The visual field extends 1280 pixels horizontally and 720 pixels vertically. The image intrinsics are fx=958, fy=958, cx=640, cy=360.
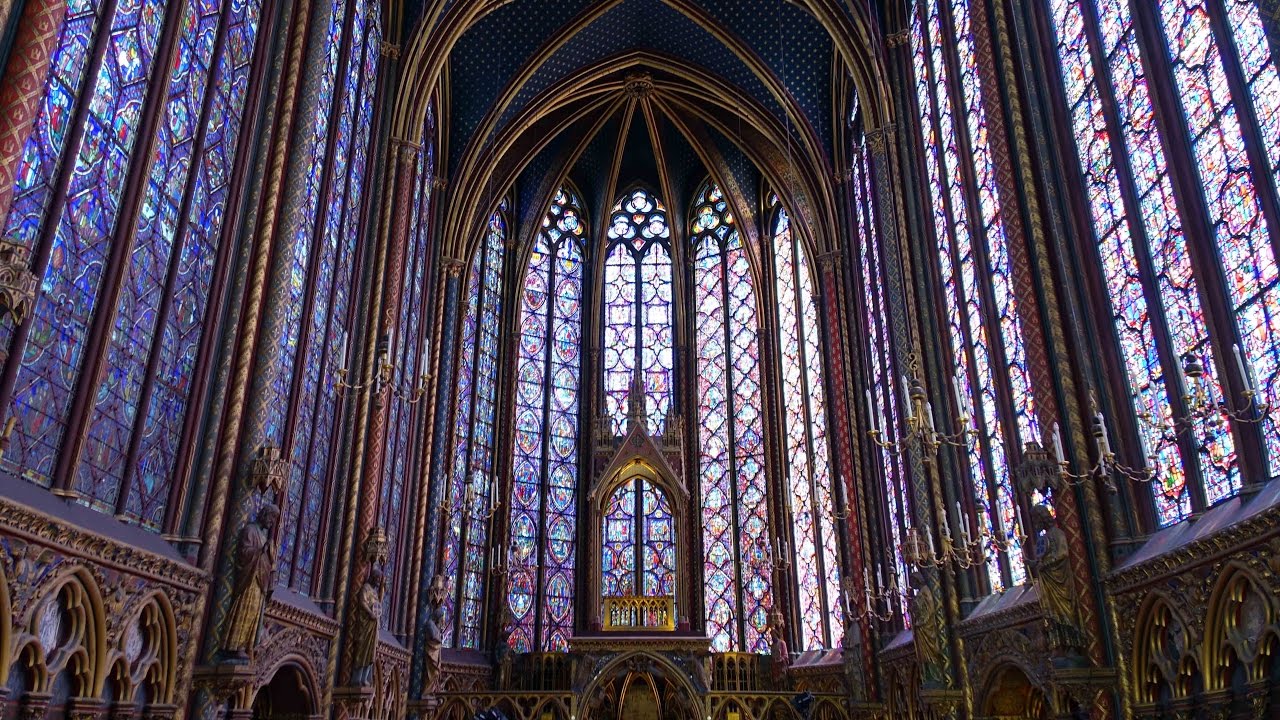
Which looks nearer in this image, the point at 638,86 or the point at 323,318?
the point at 323,318

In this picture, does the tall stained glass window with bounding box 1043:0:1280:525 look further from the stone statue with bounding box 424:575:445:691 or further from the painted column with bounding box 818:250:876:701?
the stone statue with bounding box 424:575:445:691

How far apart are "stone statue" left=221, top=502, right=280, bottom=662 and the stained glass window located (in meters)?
14.6

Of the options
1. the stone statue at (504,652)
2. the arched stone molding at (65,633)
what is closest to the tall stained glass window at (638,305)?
the stone statue at (504,652)

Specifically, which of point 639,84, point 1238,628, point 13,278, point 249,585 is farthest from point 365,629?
point 639,84

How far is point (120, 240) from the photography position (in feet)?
31.4

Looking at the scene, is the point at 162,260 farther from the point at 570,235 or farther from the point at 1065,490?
the point at 570,235

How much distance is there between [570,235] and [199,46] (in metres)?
19.3

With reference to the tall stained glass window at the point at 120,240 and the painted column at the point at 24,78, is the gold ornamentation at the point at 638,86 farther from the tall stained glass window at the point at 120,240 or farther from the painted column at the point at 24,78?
the painted column at the point at 24,78

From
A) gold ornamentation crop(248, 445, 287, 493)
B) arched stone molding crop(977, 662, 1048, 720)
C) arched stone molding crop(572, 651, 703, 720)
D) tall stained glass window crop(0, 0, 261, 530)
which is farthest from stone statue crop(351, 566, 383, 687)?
arched stone molding crop(977, 662, 1048, 720)

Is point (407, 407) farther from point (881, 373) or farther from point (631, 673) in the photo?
point (881, 373)

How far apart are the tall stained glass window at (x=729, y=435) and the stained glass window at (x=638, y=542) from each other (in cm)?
128

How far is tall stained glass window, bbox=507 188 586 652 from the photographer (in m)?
25.9

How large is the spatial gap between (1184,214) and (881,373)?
10.3m

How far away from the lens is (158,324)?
1052 centimetres
